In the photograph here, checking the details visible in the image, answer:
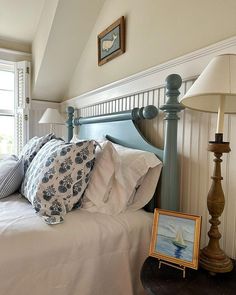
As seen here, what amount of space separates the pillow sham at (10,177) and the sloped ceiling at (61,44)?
1.39m

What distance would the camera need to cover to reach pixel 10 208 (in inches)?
49.2

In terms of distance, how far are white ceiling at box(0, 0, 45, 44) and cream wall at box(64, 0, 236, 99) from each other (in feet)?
2.51

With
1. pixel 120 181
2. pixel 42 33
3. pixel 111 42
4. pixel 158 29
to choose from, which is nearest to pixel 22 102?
pixel 42 33

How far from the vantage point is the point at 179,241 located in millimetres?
917

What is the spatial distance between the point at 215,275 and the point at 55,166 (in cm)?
83

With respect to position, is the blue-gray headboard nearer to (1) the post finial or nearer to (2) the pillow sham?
(1) the post finial

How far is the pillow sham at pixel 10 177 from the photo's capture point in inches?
58.2

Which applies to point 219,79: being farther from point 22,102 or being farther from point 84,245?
point 22,102

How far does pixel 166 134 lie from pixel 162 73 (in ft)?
1.28

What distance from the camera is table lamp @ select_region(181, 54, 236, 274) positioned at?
2.59 ft

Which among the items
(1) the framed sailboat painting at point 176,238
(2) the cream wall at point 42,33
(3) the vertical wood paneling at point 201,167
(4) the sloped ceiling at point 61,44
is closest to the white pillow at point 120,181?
(3) the vertical wood paneling at point 201,167

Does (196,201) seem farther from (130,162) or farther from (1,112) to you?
(1,112)

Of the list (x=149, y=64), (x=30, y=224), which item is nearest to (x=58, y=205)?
(x=30, y=224)

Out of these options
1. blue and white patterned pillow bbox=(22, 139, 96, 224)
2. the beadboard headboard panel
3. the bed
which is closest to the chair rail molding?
the beadboard headboard panel
